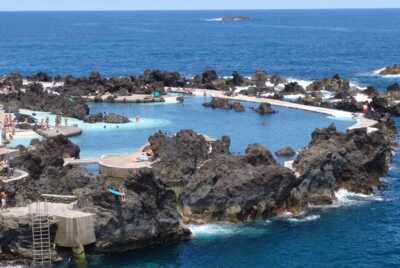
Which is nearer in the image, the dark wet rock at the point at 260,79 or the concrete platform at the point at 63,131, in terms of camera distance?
the concrete platform at the point at 63,131

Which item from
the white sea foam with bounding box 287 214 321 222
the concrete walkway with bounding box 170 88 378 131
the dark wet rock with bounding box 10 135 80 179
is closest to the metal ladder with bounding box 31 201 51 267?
the dark wet rock with bounding box 10 135 80 179

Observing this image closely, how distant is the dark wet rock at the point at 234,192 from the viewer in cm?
5888

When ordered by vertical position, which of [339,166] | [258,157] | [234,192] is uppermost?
[258,157]

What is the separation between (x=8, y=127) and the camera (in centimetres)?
9144

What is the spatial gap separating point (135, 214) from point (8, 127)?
1696 inches

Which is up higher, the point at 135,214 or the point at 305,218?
the point at 135,214

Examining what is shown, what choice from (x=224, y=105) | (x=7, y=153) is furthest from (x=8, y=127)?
(x=224, y=105)

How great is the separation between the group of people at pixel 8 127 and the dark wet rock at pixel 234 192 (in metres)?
32.7

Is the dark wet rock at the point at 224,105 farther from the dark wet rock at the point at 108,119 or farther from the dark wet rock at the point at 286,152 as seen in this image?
the dark wet rock at the point at 286,152

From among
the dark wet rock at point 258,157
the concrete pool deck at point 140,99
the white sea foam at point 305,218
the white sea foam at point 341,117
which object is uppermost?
the dark wet rock at point 258,157

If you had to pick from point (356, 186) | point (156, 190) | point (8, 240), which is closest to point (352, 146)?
point (356, 186)

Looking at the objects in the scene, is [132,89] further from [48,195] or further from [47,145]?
[48,195]

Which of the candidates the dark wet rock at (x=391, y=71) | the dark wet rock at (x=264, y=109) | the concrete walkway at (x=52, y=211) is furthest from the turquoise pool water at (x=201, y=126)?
the dark wet rock at (x=391, y=71)

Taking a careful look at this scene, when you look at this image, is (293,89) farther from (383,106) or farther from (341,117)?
(341,117)
